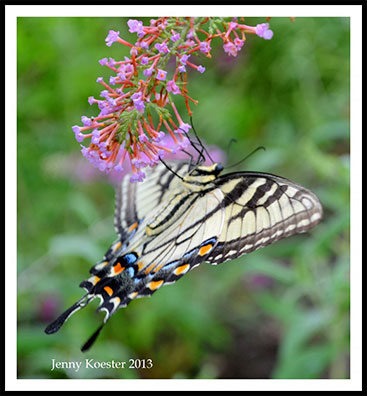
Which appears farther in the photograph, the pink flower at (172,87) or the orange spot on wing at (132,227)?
the orange spot on wing at (132,227)

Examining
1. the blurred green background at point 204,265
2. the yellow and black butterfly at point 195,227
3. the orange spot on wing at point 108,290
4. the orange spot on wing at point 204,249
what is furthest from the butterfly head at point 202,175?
the blurred green background at point 204,265

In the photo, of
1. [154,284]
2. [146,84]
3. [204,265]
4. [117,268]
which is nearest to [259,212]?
[154,284]

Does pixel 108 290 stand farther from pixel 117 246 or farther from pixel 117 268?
pixel 117 246

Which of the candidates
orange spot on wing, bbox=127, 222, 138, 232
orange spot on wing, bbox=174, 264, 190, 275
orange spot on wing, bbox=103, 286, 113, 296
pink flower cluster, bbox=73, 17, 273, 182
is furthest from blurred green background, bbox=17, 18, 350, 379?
pink flower cluster, bbox=73, 17, 273, 182

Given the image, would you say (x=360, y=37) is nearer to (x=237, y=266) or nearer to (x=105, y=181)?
(x=237, y=266)

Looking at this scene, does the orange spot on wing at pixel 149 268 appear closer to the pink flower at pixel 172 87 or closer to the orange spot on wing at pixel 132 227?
the orange spot on wing at pixel 132 227

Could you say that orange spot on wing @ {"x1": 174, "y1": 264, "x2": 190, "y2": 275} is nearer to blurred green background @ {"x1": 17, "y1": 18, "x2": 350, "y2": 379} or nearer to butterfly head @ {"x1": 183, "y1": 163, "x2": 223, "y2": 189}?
butterfly head @ {"x1": 183, "y1": 163, "x2": 223, "y2": 189}
